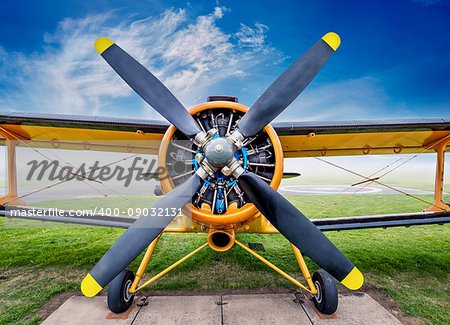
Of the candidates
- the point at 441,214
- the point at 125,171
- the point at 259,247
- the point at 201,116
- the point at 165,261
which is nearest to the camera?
the point at 201,116

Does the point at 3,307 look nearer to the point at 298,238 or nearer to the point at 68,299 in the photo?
the point at 68,299

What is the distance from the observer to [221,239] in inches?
133

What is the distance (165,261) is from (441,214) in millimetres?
5161

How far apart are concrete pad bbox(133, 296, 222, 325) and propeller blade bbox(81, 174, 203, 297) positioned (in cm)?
111

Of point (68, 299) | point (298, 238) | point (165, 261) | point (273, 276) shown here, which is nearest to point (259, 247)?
point (273, 276)

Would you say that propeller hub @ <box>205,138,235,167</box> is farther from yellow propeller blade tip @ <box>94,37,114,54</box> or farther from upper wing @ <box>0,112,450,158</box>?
yellow propeller blade tip @ <box>94,37,114,54</box>

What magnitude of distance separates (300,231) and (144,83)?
99.6 inches

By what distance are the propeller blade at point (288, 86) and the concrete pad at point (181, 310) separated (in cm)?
237

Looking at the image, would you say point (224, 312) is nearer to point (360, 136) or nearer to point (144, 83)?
point (144, 83)

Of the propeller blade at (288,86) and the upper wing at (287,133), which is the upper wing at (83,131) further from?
the propeller blade at (288,86)

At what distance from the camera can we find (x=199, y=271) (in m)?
4.43

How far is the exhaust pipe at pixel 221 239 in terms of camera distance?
10.9ft

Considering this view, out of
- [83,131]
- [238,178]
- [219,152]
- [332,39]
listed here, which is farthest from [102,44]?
[332,39]

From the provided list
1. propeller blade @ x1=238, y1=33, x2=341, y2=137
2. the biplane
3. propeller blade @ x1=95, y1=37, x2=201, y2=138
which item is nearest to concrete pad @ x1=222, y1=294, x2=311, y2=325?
the biplane
